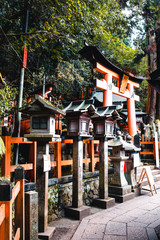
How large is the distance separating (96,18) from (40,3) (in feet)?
10.1

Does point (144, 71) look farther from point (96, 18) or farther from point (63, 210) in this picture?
point (63, 210)

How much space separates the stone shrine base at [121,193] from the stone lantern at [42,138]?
114 inches

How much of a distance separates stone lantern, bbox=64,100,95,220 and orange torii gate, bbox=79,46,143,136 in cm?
316

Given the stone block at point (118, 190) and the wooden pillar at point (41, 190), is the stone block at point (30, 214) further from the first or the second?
the stone block at point (118, 190)

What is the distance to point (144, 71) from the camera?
2205 centimetres

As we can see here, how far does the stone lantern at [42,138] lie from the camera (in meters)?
3.80

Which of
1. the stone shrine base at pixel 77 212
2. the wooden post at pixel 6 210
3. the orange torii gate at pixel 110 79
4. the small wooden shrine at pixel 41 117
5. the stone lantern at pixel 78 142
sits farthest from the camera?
the orange torii gate at pixel 110 79

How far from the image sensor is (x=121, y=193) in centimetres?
627

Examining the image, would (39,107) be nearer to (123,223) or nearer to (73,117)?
(73,117)

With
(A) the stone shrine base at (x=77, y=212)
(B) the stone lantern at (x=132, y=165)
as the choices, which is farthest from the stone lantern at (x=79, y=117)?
(B) the stone lantern at (x=132, y=165)

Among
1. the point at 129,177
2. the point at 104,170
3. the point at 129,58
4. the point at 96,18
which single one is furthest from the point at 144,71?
the point at 104,170

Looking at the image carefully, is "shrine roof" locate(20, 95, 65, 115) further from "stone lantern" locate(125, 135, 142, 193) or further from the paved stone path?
"stone lantern" locate(125, 135, 142, 193)

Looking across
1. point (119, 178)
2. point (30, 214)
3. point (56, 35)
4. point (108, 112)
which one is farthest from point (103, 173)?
point (56, 35)

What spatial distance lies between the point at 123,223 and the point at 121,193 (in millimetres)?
1940
